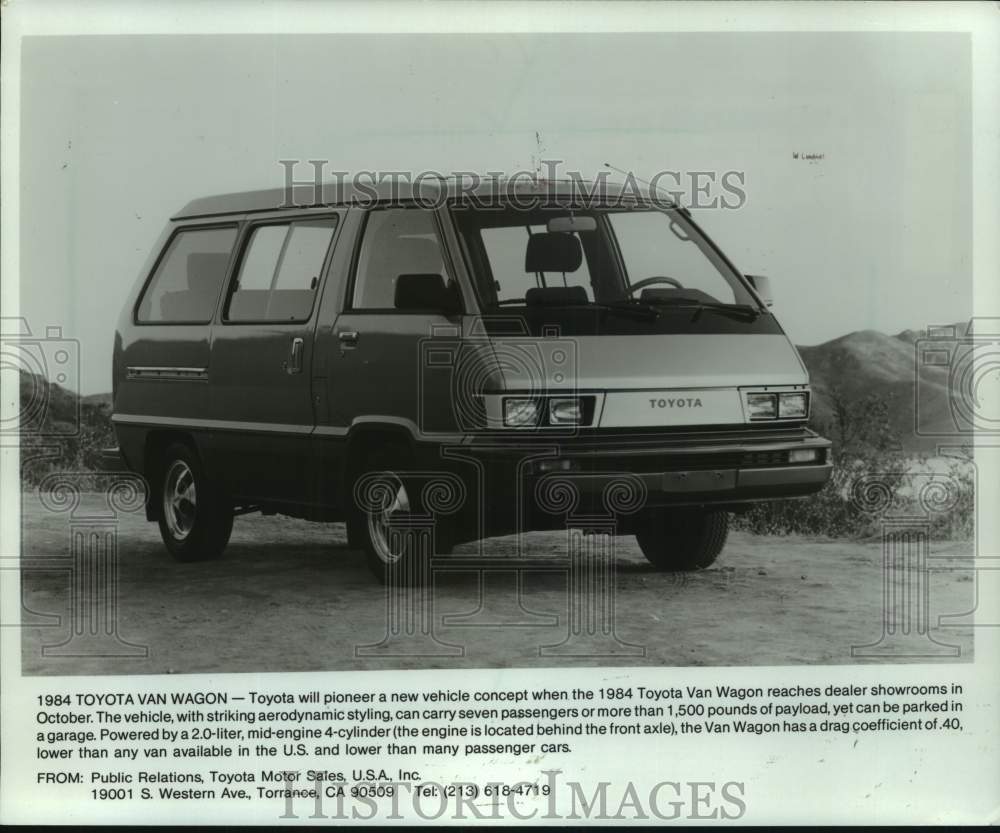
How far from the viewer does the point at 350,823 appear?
31.0 ft

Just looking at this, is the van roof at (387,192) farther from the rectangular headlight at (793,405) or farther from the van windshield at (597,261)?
the rectangular headlight at (793,405)

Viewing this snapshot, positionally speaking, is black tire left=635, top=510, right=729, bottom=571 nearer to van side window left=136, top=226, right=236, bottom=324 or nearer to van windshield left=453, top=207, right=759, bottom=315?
van windshield left=453, top=207, right=759, bottom=315

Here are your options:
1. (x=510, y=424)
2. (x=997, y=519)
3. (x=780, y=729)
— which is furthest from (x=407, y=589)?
(x=997, y=519)

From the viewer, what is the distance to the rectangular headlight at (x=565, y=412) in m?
9.60

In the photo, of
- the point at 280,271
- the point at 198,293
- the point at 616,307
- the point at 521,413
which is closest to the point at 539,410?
the point at 521,413

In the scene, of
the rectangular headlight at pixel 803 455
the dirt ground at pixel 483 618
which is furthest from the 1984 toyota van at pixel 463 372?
the dirt ground at pixel 483 618

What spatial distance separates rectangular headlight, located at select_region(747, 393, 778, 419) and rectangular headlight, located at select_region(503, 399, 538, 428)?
1.05m

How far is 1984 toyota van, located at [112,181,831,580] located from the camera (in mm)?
9648

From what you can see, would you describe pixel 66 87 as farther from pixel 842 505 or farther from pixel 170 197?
pixel 842 505

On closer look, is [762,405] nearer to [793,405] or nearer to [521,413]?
[793,405]

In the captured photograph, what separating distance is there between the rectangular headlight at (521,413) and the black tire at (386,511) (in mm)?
605

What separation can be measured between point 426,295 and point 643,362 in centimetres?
106

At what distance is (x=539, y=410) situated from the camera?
9594mm

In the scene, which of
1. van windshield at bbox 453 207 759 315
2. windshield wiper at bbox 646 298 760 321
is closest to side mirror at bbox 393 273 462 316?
van windshield at bbox 453 207 759 315
